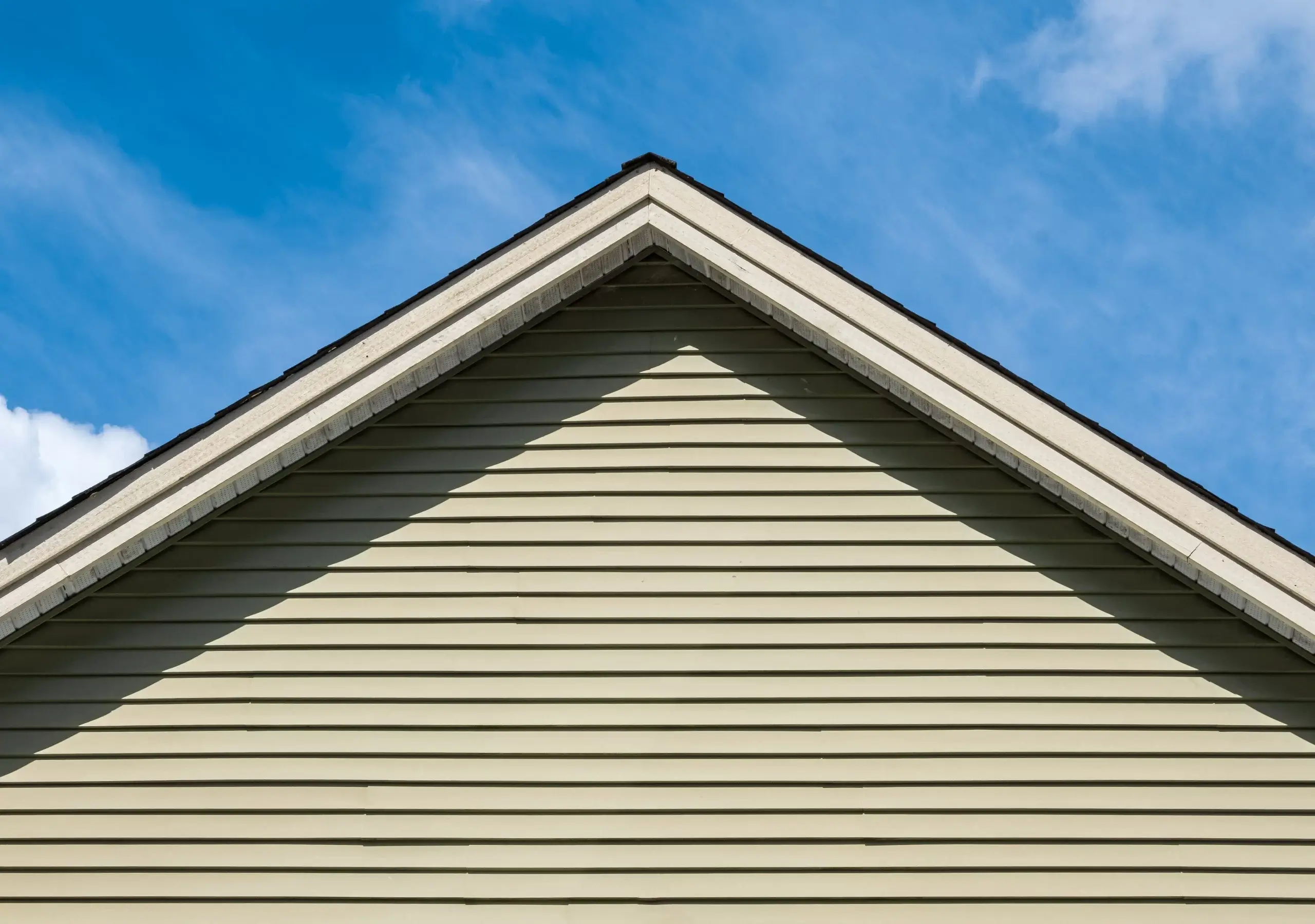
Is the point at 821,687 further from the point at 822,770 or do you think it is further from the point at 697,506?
the point at 697,506

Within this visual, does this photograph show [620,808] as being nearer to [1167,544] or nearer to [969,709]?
[969,709]

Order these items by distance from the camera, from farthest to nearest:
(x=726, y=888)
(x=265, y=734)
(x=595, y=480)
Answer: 1. (x=595, y=480)
2. (x=265, y=734)
3. (x=726, y=888)

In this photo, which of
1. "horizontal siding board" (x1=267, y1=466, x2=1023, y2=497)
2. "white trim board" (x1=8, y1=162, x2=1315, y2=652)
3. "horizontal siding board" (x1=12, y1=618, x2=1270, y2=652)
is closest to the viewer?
"white trim board" (x1=8, y1=162, x2=1315, y2=652)

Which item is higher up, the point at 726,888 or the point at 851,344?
the point at 851,344

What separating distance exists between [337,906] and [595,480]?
7.72 ft

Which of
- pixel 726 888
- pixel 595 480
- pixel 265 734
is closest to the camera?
pixel 726 888

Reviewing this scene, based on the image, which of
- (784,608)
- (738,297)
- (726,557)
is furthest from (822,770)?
(738,297)

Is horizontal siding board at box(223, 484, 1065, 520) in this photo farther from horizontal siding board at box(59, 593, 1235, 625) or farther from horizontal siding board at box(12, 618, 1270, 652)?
horizontal siding board at box(12, 618, 1270, 652)

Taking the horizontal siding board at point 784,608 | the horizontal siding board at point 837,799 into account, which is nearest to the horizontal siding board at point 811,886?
the horizontal siding board at point 837,799

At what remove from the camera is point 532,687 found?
5121mm

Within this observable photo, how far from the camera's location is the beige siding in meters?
4.87

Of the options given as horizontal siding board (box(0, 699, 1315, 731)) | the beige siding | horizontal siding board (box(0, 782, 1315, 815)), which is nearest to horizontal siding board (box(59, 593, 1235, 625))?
the beige siding

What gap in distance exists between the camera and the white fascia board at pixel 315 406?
5.10 meters

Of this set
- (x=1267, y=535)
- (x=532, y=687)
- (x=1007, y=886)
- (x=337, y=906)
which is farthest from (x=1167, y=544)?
(x=337, y=906)
